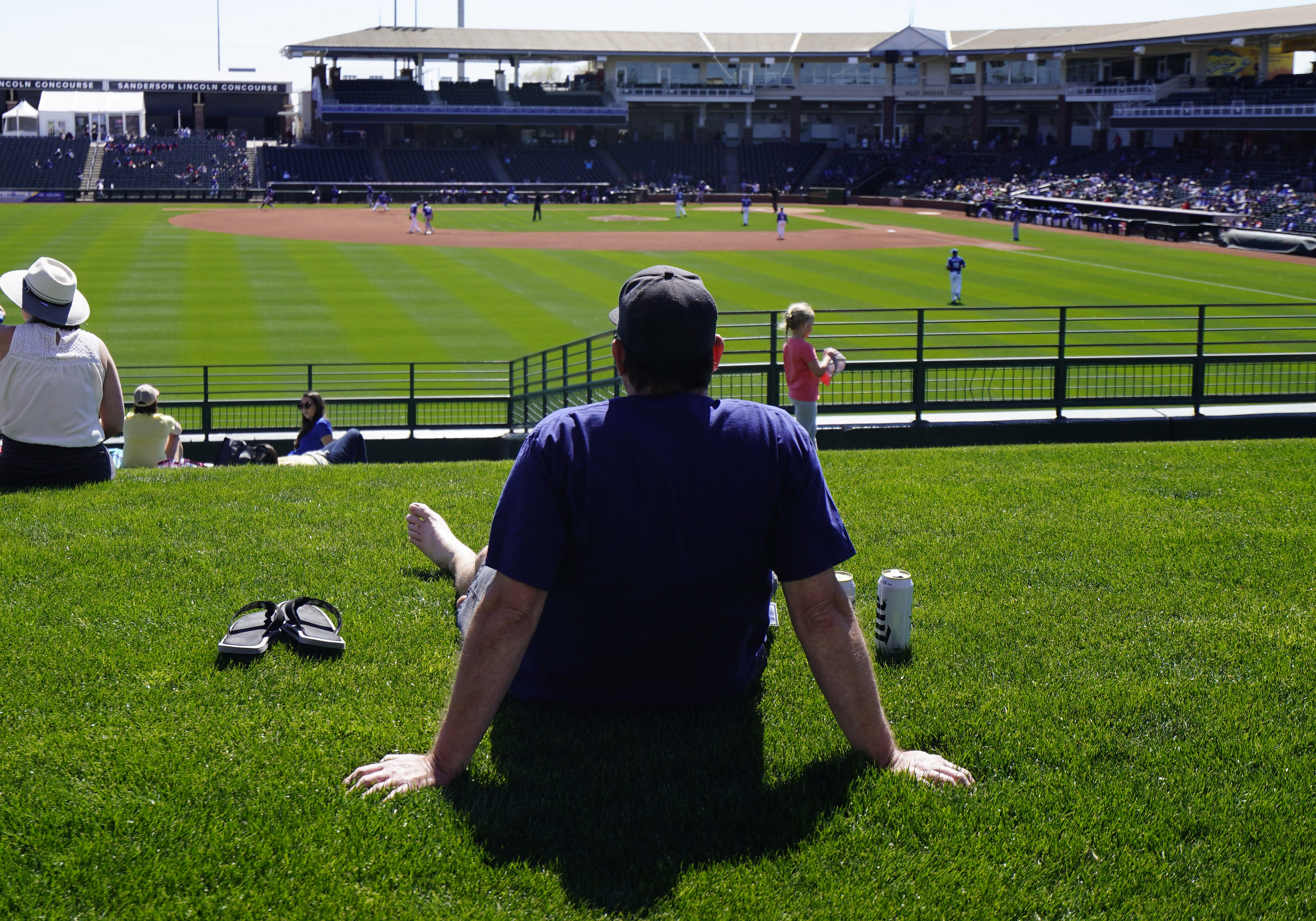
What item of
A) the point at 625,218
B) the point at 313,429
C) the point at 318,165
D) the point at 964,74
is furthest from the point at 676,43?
the point at 313,429

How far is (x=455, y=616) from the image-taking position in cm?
515

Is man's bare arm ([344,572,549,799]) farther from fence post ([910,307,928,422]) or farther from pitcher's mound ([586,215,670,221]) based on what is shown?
pitcher's mound ([586,215,670,221])

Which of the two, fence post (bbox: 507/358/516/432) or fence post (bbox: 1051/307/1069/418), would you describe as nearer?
fence post (bbox: 1051/307/1069/418)

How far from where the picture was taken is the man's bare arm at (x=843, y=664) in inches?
142

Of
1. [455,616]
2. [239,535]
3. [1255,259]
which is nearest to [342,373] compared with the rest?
[239,535]

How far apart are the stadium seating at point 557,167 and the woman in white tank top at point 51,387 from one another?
74.3 meters

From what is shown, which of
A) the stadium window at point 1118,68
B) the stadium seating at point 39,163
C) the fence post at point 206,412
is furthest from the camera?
the stadium window at point 1118,68

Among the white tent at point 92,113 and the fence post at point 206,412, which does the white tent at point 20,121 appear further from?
the fence post at point 206,412

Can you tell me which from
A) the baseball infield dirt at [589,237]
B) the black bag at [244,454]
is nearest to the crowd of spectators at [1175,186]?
the baseball infield dirt at [589,237]

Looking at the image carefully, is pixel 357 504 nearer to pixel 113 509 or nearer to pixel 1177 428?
pixel 113 509

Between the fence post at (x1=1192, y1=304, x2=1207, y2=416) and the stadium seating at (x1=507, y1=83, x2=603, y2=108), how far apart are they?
77858 millimetres

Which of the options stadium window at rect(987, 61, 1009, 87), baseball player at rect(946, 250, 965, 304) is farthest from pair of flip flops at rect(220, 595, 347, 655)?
stadium window at rect(987, 61, 1009, 87)

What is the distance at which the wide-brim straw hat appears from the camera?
6.95 m

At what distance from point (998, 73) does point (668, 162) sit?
24.0 m
